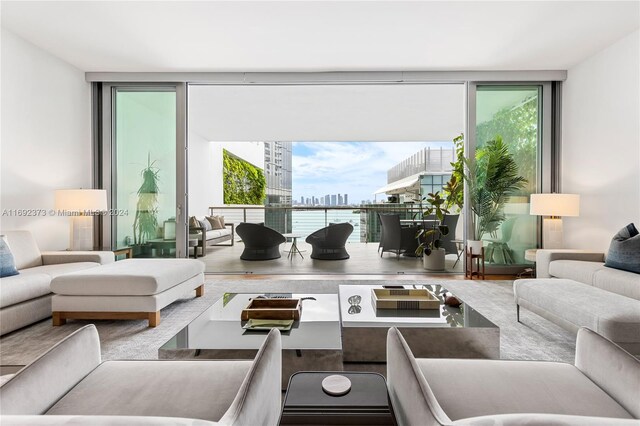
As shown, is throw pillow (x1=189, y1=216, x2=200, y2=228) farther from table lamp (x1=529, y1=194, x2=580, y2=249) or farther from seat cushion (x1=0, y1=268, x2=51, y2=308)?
table lamp (x1=529, y1=194, x2=580, y2=249)

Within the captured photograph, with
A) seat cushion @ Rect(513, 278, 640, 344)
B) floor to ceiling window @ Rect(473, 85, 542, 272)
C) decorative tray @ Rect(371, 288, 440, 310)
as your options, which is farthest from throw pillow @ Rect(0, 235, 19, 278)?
floor to ceiling window @ Rect(473, 85, 542, 272)

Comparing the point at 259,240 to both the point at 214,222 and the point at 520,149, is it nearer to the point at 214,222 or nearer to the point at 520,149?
the point at 214,222

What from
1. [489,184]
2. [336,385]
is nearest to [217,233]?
[489,184]

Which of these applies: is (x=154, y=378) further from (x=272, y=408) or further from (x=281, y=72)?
(x=281, y=72)

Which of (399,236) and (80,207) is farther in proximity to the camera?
(399,236)

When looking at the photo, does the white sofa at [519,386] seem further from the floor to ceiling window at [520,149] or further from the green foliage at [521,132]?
the green foliage at [521,132]

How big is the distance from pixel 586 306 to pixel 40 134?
5.41m

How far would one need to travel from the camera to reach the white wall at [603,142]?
3586 mm

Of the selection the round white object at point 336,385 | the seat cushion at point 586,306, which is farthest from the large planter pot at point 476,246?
the round white object at point 336,385

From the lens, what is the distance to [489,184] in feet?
15.2

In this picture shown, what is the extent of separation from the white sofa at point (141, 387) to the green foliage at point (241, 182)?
30.0 ft

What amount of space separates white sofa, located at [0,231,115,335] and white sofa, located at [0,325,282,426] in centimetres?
196

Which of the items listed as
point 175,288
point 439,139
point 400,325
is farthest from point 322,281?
point 439,139

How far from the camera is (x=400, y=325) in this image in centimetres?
198
